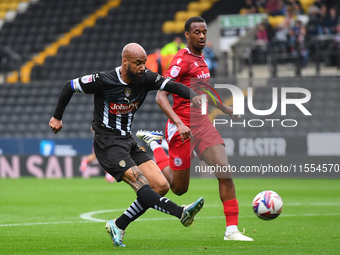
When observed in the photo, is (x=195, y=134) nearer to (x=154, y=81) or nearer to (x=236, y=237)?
(x=154, y=81)

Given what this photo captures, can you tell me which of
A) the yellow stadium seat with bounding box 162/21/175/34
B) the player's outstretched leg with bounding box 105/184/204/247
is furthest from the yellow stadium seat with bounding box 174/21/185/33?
the player's outstretched leg with bounding box 105/184/204/247

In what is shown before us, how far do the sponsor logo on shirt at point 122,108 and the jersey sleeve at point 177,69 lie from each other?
0.76m

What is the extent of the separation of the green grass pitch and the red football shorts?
846 mm

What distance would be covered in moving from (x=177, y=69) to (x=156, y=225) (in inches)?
91.1

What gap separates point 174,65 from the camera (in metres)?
6.94

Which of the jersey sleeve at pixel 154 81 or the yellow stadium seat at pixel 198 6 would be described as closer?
the jersey sleeve at pixel 154 81

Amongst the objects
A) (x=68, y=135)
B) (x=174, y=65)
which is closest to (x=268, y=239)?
(x=174, y=65)

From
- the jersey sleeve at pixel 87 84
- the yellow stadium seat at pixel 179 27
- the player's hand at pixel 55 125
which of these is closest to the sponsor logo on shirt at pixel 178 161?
the jersey sleeve at pixel 87 84

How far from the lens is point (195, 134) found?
7.01 metres

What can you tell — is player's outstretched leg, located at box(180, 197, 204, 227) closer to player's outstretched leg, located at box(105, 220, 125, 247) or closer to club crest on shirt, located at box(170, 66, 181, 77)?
player's outstretched leg, located at box(105, 220, 125, 247)

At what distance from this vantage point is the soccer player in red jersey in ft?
21.8

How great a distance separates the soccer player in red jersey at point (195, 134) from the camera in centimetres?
664

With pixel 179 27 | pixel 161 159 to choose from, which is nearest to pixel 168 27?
pixel 179 27

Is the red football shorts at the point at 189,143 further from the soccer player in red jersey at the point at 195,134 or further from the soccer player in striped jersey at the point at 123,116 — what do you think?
the soccer player in striped jersey at the point at 123,116
